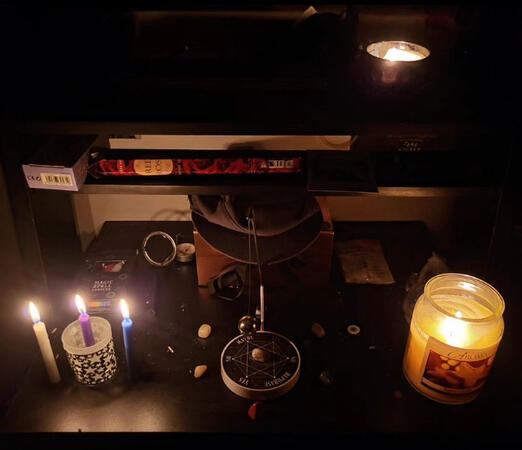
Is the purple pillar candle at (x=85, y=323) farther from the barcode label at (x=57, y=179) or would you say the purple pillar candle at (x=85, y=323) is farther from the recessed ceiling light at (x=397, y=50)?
the recessed ceiling light at (x=397, y=50)

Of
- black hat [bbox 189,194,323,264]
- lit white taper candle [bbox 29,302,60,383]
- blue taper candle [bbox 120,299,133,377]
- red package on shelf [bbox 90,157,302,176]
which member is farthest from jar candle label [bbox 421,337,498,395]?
lit white taper candle [bbox 29,302,60,383]

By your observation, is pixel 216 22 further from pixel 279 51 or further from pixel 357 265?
pixel 357 265

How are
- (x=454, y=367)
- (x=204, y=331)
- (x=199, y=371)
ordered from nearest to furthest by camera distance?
1. (x=454, y=367)
2. (x=199, y=371)
3. (x=204, y=331)

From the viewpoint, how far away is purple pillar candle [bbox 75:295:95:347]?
105 cm

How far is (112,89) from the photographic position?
1153 millimetres

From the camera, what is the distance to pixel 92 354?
1.08 m

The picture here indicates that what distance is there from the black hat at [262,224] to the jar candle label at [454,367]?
384mm

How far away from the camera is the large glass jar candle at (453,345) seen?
1028 millimetres

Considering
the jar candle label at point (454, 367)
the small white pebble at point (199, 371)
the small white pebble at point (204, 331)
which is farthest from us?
the small white pebble at point (204, 331)

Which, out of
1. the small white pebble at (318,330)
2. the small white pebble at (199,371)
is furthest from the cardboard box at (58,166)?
the small white pebble at (318,330)

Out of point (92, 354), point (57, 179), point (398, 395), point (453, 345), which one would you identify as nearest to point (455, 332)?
point (453, 345)

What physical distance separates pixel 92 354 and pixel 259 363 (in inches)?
14.2

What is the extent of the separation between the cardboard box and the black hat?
28cm

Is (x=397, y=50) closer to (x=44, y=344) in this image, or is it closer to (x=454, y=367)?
(x=454, y=367)
